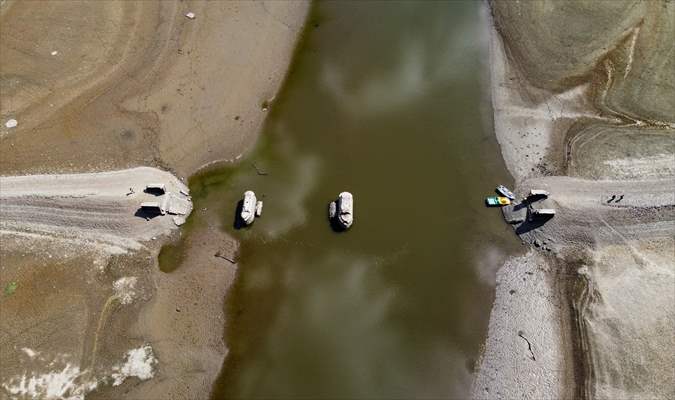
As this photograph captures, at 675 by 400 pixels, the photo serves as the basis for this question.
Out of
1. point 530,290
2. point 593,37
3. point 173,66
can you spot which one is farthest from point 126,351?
point 593,37

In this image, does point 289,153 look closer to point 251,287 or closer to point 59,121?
point 251,287

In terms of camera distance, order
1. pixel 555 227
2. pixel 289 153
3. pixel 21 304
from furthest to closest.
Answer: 1. pixel 289 153
2. pixel 555 227
3. pixel 21 304

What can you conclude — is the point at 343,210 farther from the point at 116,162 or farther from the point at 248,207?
the point at 116,162

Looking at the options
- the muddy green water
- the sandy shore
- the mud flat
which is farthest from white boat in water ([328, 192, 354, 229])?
the mud flat

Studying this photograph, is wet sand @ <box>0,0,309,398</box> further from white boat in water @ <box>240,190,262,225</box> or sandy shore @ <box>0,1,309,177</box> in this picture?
white boat in water @ <box>240,190,262,225</box>

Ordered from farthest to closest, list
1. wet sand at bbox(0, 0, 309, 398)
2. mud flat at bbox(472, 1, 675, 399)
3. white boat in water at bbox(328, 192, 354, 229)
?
white boat in water at bbox(328, 192, 354, 229) < wet sand at bbox(0, 0, 309, 398) < mud flat at bbox(472, 1, 675, 399)
